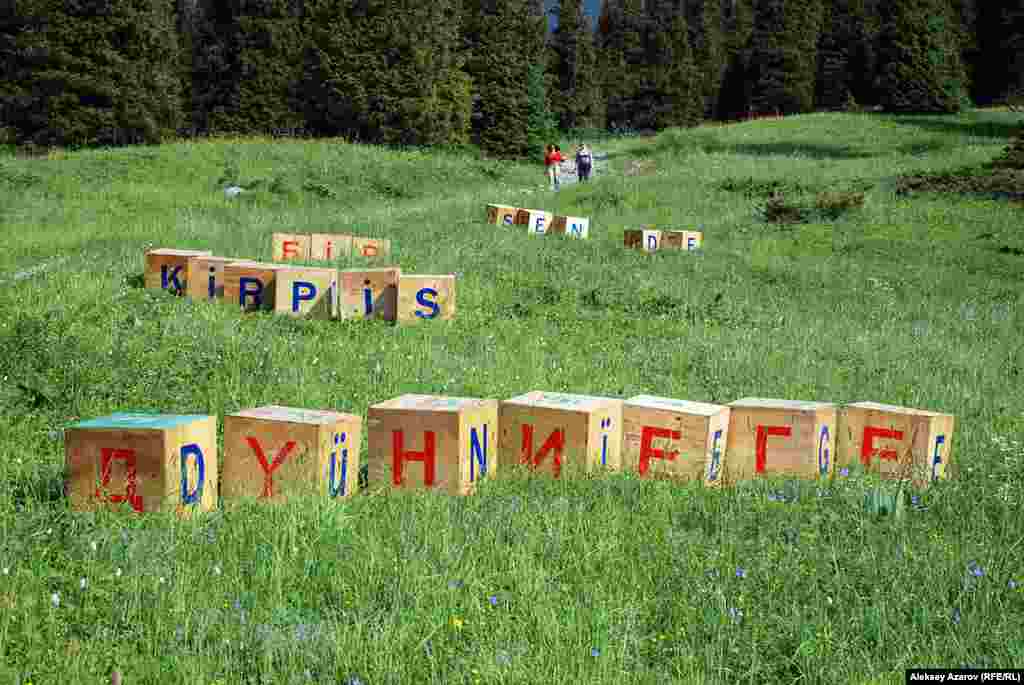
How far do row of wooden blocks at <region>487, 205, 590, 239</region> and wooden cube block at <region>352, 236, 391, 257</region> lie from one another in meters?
4.05

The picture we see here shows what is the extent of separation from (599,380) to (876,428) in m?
2.82

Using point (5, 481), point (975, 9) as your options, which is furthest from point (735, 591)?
point (975, 9)

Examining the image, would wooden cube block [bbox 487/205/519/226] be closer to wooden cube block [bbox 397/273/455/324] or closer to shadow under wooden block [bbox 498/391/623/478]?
wooden cube block [bbox 397/273/455/324]

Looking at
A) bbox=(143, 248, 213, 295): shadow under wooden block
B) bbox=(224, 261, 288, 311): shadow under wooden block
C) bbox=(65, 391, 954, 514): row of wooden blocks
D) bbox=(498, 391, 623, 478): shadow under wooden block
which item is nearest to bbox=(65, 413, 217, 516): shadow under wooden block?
bbox=(65, 391, 954, 514): row of wooden blocks

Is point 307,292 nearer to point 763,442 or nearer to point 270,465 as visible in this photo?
Result: point 270,465

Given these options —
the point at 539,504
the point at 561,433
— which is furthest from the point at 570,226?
the point at 539,504

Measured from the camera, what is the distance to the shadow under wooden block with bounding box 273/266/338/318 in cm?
1119

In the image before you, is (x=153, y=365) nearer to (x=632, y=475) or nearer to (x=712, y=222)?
(x=632, y=475)

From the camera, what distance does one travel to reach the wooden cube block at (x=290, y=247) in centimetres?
1519

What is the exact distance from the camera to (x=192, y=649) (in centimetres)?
411

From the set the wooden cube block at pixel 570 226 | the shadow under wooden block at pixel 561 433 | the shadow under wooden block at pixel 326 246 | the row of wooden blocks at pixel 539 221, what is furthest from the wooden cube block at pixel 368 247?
the shadow under wooden block at pixel 561 433

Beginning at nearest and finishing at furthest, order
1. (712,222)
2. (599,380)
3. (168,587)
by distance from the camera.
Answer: (168,587) < (599,380) < (712,222)

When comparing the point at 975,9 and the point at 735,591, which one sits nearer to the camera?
the point at 735,591

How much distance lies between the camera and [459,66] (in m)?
48.9
